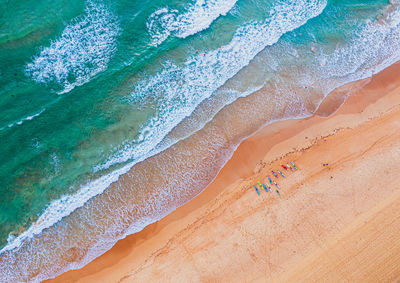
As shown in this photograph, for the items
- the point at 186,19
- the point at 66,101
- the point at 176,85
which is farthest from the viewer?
the point at 186,19

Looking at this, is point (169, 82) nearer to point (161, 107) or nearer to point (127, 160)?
point (161, 107)

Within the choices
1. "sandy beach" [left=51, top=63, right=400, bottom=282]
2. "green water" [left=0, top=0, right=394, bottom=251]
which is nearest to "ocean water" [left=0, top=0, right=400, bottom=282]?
"green water" [left=0, top=0, right=394, bottom=251]

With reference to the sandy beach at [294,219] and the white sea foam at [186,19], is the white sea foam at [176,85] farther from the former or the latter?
the sandy beach at [294,219]

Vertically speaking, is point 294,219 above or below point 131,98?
below

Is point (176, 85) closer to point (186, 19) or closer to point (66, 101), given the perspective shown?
point (186, 19)

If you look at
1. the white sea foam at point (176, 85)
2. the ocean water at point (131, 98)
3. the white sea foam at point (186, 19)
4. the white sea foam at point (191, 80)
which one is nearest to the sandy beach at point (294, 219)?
the ocean water at point (131, 98)

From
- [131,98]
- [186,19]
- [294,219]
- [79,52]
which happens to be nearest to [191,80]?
[131,98]

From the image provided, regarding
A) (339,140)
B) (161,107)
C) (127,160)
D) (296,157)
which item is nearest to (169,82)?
(161,107)
